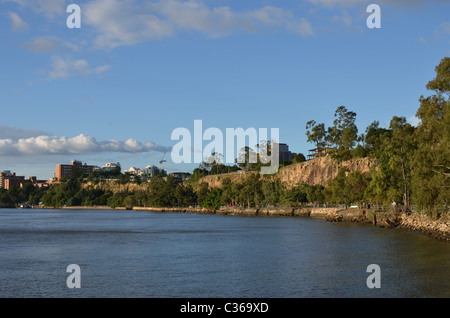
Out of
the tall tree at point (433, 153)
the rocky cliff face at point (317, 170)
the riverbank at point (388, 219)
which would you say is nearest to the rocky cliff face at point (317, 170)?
the rocky cliff face at point (317, 170)

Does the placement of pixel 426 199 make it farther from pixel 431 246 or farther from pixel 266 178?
pixel 266 178

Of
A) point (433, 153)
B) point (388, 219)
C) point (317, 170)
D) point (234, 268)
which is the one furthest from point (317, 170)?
point (234, 268)

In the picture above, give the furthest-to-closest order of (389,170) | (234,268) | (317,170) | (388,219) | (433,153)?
(317,170) → (389,170) → (388,219) → (433,153) → (234,268)

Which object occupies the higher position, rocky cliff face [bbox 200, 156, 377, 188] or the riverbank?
rocky cliff face [bbox 200, 156, 377, 188]

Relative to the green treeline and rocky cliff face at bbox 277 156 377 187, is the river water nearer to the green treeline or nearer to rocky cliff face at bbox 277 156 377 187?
the green treeline

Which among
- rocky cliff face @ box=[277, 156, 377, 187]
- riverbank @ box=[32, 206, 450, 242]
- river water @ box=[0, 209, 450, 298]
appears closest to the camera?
river water @ box=[0, 209, 450, 298]

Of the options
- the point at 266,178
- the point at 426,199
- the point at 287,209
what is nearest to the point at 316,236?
the point at 426,199

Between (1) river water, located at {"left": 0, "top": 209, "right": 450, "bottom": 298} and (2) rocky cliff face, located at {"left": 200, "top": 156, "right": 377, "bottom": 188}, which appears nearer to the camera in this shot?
(1) river water, located at {"left": 0, "top": 209, "right": 450, "bottom": 298}

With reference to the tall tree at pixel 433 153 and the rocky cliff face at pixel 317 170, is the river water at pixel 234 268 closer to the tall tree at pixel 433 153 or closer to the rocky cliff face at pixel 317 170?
the tall tree at pixel 433 153

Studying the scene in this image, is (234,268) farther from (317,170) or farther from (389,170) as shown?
(317,170)

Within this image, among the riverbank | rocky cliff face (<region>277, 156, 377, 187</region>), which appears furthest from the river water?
rocky cliff face (<region>277, 156, 377, 187</region>)

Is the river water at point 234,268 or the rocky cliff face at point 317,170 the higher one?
the rocky cliff face at point 317,170

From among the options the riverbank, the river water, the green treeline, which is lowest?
the river water

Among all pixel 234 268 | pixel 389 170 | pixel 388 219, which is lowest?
pixel 234 268
